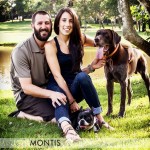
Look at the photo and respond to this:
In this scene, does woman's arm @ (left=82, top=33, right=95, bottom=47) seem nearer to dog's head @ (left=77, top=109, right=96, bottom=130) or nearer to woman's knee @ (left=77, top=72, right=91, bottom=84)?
woman's knee @ (left=77, top=72, right=91, bottom=84)

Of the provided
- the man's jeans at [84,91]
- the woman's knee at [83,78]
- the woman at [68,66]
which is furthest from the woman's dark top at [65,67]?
the woman's knee at [83,78]

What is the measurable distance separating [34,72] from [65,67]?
420 mm

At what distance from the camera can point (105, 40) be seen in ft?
16.8

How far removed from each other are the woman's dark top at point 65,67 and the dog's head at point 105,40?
0.45 m

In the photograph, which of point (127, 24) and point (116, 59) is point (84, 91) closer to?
point (116, 59)

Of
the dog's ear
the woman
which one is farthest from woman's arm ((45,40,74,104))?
the dog's ear

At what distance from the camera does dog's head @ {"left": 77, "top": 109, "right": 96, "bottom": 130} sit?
448 cm

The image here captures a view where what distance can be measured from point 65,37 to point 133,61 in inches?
48.6

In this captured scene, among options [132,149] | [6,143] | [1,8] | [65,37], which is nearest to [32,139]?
[6,143]

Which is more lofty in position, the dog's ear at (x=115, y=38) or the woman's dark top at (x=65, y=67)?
the dog's ear at (x=115, y=38)

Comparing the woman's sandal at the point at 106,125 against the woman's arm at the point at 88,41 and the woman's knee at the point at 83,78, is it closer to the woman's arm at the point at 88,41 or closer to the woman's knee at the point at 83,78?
the woman's knee at the point at 83,78

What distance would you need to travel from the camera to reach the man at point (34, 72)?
15.8ft

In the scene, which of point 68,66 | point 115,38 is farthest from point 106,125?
point 115,38

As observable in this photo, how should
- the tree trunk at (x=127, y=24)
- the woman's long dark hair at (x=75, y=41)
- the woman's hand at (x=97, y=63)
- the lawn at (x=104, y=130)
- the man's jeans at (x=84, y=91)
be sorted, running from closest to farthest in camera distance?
the lawn at (x=104, y=130) < the man's jeans at (x=84, y=91) < the woman's long dark hair at (x=75, y=41) < the woman's hand at (x=97, y=63) < the tree trunk at (x=127, y=24)
